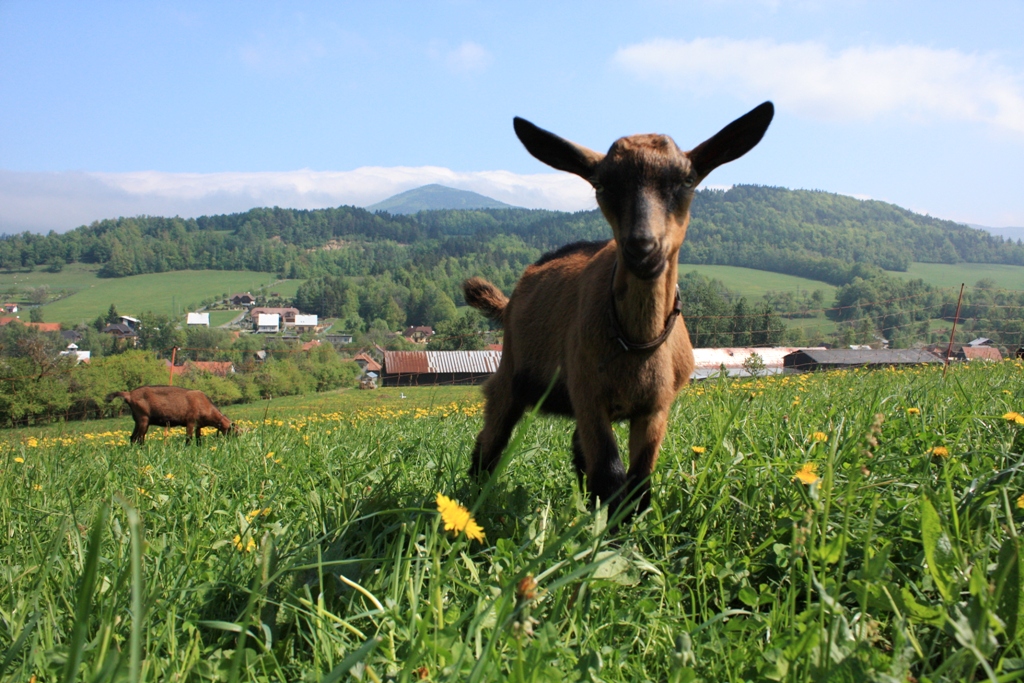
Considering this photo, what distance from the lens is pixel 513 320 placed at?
158 inches

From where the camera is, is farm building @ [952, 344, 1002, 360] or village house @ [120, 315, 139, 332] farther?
village house @ [120, 315, 139, 332]

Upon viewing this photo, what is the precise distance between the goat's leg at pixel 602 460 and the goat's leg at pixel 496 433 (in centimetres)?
105

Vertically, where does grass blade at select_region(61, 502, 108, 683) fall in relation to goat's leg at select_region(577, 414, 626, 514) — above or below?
above

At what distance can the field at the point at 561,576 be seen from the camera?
1296mm

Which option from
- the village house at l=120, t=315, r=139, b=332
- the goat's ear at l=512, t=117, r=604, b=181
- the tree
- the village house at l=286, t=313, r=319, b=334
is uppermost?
the goat's ear at l=512, t=117, r=604, b=181

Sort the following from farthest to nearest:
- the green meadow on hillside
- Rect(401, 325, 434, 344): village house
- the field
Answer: the green meadow on hillside → Rect(401, 325, 434, 344): village house → the field

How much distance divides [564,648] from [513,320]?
2658 mm

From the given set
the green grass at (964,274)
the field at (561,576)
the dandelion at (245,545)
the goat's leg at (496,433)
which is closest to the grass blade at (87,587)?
the field at (561,576)

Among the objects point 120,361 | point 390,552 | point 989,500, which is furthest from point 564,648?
point 120,361

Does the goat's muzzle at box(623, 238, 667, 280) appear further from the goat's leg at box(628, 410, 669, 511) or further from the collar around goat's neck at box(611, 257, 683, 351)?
the goat's leg at box(628, 410, 669, 511)

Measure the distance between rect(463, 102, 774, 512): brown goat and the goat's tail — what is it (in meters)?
1.39

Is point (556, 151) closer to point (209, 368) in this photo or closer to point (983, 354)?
point (983, 354)

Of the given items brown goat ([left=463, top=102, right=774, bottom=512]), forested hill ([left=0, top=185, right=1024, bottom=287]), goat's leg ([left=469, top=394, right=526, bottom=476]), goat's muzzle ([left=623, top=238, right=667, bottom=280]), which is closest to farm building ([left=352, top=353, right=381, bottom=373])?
forested hill ([left=0, top=185, right=1024, bottom=287])

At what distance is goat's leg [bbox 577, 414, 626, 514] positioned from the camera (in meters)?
2.52
